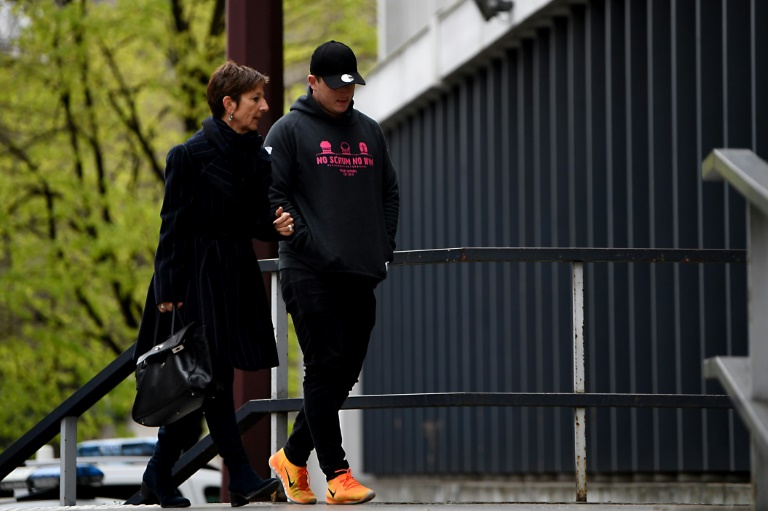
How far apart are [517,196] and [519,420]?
7.52ft

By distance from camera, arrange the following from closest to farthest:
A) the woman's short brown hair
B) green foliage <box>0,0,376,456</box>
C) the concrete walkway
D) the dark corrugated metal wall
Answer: the concrete walkway, the woman's short brown hair, the dark corrugated metal wall, green foliage <box>0,0,376,456</box>

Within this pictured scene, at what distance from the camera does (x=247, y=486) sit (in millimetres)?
5996

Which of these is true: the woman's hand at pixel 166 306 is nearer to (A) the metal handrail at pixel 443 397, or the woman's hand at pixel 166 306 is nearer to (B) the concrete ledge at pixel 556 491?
(A) the metal handrail at pixel 443 397

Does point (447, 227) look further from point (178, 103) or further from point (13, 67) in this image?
point (13, 67)

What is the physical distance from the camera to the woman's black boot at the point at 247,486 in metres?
5.98

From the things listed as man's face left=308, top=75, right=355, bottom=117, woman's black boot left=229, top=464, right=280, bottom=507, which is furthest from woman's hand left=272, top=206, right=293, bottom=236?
woman's black boot left=229, top=464, right=280, bottom=507

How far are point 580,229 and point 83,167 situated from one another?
9639mm

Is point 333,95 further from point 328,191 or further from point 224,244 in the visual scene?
point 224,244

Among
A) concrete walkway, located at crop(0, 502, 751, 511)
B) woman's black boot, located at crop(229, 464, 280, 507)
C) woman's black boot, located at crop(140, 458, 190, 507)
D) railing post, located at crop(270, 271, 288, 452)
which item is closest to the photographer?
concrete walkway, located at crop(0, 502, 751, 511)

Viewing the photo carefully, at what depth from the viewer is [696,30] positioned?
11.6 meters

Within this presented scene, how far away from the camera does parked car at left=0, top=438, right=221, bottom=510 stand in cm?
904

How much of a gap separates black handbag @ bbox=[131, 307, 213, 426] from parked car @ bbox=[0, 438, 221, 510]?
1.66 m

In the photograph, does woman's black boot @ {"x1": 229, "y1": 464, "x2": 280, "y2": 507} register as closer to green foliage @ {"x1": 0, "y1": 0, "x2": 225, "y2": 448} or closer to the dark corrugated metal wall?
the dark corrugated metal wall

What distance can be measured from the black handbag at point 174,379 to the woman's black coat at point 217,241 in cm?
11
